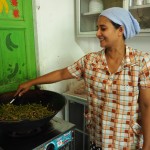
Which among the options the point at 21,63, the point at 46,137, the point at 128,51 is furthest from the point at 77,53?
the point at 46,137

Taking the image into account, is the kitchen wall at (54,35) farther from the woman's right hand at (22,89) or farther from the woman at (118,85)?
the woman at (118,85)

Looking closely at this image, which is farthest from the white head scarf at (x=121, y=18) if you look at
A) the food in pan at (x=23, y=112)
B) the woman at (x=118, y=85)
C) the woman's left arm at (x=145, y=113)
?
the food in pan at (x=23, y=112)

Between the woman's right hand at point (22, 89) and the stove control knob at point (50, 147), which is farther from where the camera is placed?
→ the woman's right hand at point (22, 89)

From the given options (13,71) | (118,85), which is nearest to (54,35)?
(13,71)

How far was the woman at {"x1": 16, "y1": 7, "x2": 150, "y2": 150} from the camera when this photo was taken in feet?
3.49

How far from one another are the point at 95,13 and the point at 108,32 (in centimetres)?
82

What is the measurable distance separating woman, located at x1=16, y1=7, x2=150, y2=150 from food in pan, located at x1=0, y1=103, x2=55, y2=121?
33cm

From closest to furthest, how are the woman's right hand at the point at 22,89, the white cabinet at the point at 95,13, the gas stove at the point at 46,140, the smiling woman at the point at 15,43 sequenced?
1. the gas stove at the point at 46,140
2. the woman's right hand at the point at 22,89
3. the smiling woman at the point at 15,43
4. the white cabinet at the point at 95,13

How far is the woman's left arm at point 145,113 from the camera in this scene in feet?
3.46

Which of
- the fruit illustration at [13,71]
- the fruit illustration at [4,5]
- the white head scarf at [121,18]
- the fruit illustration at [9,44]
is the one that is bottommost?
the fruit illustration at [13,71]

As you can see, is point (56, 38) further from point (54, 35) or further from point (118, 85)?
point (118, 85)

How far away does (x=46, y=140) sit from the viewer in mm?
1074

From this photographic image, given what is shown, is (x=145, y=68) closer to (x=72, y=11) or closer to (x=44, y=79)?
(x=44, y=79)

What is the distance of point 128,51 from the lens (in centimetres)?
112
